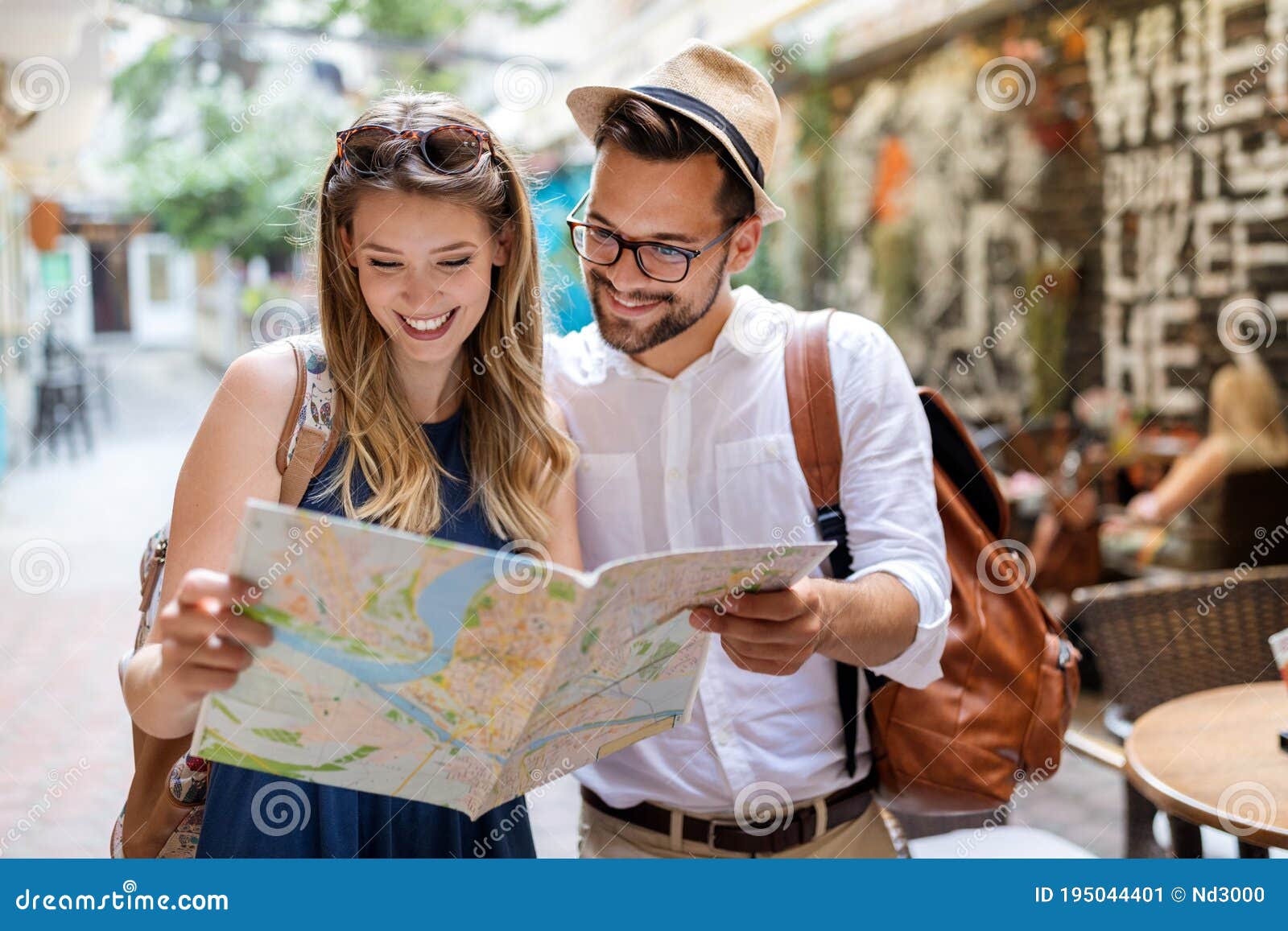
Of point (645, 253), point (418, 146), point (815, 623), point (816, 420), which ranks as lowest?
point (815, 623)

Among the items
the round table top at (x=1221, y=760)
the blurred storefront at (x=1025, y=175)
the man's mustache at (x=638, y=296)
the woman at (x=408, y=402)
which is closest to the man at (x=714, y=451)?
the man's mustache at (x=638, y=296)

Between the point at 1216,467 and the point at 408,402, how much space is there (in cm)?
Answer: 401

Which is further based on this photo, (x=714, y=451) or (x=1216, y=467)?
(x=1216, y=467)

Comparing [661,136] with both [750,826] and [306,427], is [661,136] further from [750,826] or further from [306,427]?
[750,826]

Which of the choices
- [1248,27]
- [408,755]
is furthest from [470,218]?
[1248,27]

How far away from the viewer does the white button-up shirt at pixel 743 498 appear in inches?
68.1

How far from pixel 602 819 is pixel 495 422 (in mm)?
660

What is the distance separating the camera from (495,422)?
1.68 m

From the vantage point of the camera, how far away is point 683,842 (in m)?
1.78

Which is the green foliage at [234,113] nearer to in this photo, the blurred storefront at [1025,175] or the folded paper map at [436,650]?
the blurred storefront at [1025,175]

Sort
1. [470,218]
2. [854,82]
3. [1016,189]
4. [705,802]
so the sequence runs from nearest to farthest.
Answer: [470,218]
[705,802]
[1016,189]
[854,82]

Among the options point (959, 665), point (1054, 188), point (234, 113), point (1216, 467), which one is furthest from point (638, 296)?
point (234, 113)

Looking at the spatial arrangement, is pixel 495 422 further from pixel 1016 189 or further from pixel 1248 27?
pixel 1016 189

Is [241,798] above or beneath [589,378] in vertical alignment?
beneath
